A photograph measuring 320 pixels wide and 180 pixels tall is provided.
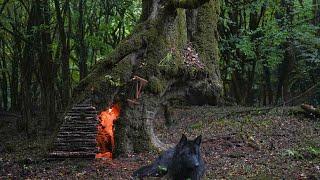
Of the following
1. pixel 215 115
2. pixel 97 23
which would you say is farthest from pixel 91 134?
pixel 97 23

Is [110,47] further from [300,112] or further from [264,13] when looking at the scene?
[300,112]

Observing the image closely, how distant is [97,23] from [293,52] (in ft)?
33.9

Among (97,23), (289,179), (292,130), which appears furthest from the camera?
(97,23)

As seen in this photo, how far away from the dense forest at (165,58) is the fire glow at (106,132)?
0.23 metres

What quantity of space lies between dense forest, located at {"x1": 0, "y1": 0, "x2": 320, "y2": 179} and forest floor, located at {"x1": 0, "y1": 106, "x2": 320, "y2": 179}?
149mm

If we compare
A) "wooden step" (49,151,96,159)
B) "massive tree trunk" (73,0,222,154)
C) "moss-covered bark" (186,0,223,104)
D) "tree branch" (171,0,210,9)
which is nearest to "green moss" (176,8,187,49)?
"massive tree trunk" (73,0,222,154)

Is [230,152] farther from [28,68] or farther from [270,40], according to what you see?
[270,40]

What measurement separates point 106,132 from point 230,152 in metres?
3.32

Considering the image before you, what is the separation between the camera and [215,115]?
18281 millimetres

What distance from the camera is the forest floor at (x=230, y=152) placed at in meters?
9.18

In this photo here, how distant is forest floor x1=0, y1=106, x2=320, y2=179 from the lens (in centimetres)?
918

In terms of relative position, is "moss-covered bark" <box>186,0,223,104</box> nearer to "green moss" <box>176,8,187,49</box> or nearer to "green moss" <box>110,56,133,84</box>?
"green moss" <box>176,8,187,49</box>

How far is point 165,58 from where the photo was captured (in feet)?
38.8

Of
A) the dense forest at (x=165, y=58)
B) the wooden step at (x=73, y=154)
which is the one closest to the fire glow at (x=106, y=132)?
the dense forest at (x=165, y=58)
